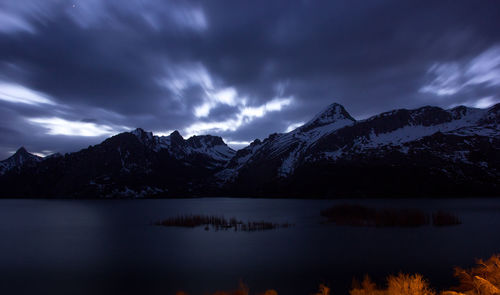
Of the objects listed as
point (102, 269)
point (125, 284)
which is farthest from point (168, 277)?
point (102, 269)

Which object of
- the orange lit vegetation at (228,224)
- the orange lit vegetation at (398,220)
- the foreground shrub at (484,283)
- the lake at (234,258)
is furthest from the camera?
the orange lit vegetation at (228,224)

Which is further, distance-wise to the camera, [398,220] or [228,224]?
[228,224]

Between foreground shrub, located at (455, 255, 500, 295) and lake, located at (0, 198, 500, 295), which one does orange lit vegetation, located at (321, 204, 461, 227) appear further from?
foreground shrub, located at (455, 255, 500, 295)

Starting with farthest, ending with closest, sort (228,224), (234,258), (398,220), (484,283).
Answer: (228,224) → (398,220) → (234,258) → (484,283)

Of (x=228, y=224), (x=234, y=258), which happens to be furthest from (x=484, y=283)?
(x=228, y=224)

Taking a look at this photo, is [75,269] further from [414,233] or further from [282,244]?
[414,233]

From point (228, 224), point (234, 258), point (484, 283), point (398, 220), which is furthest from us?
point (228, 224)

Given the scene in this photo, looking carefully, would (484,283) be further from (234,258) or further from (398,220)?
(398,220)

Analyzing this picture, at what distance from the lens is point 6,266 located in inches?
1347

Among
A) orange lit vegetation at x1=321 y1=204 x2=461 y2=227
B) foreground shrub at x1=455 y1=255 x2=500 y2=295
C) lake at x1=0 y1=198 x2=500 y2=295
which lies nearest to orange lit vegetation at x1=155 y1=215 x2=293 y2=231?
lake at x1=0 y1=198 x2=500 y2=295

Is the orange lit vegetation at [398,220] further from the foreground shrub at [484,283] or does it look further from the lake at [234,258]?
the foreground shrub at [484,283]

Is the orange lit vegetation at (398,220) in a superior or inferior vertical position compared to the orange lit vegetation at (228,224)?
superior

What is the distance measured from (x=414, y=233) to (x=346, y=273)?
26.3m

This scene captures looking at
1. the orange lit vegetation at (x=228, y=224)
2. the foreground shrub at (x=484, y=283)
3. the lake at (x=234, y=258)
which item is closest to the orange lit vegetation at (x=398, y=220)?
the lake at (x=234, y=258)
